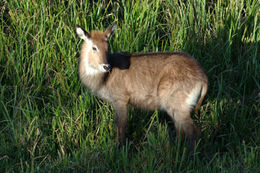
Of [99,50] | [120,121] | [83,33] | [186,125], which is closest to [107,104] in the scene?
[120,121]

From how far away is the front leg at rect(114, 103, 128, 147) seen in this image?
17.6 feet

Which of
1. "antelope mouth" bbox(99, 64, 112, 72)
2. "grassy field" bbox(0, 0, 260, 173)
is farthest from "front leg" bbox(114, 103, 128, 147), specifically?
"antelope mouth" bbox(99, 64, 112, 72)

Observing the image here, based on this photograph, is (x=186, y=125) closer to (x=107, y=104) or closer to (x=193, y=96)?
(x=193, y=96)

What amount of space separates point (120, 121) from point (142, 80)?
24.3 inches

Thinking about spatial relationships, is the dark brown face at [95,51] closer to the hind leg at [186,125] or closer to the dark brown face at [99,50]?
the dark brown face at [99,50]

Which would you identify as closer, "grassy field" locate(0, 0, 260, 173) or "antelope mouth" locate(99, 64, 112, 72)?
"grassy field" locate(0, 0, 260, 173)

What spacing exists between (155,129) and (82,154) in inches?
46.5

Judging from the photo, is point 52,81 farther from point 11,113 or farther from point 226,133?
point 226,133

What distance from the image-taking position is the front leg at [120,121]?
5.38 metres

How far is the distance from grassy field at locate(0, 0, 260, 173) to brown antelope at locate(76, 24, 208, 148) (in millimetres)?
187

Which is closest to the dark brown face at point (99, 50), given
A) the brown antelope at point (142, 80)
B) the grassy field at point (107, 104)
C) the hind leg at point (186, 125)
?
the brown antelope at point (142, 80)

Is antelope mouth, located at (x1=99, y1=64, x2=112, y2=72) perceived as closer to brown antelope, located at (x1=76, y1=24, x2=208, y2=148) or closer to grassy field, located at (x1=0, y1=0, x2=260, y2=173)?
brown antelope, located at (x1=76, y1=24, x2=208, y2=148)

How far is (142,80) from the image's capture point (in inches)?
218

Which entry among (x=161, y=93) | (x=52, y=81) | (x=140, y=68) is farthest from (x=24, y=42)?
(x=161, y=93)
